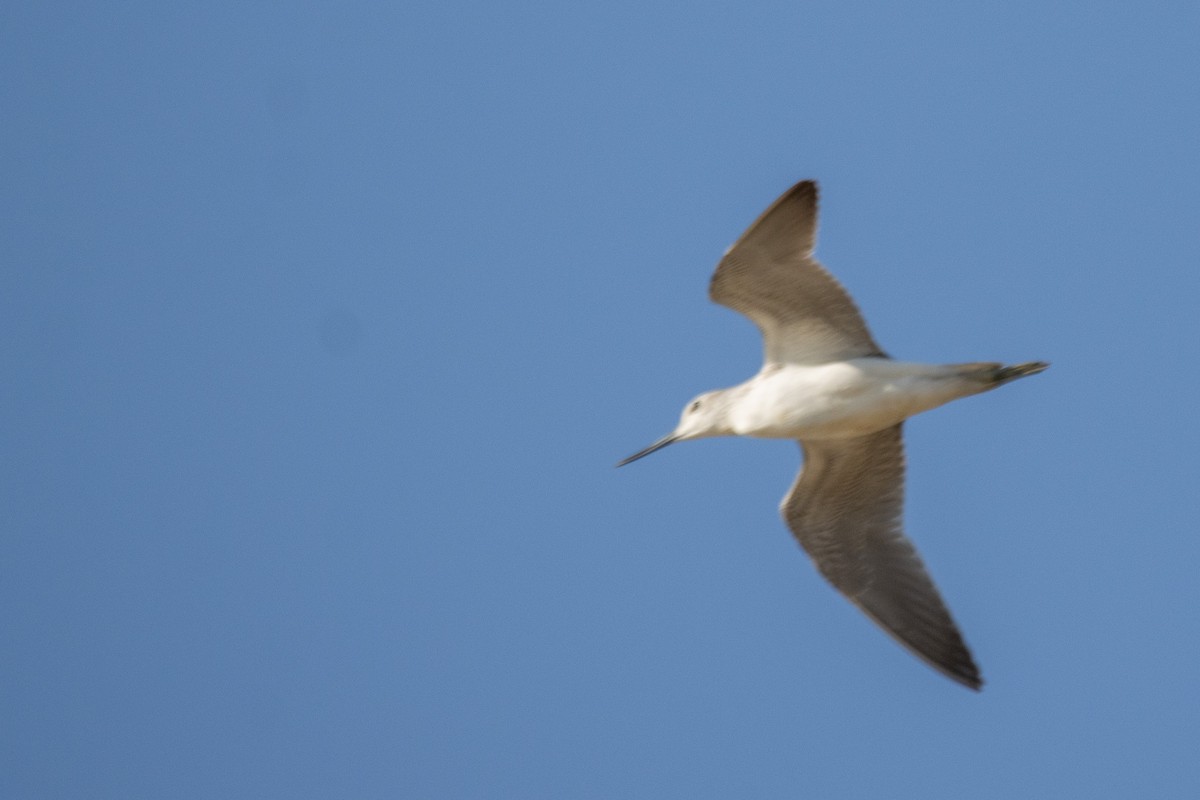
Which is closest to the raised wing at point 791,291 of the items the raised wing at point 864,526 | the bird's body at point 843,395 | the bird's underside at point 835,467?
the bird's underside at point 835,467

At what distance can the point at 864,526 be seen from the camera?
15.5 meters

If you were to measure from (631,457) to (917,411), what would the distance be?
2947mm

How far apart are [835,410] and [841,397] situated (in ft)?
0.41

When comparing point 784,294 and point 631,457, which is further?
point 631,457

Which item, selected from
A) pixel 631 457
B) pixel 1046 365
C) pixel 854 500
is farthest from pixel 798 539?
pixel 1046 365

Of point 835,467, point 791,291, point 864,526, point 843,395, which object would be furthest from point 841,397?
point 864,526

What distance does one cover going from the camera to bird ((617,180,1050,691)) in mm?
14016

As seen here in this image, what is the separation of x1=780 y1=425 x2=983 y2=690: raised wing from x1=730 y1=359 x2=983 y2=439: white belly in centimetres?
51

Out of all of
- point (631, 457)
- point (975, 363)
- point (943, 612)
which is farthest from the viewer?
point (631, 457)

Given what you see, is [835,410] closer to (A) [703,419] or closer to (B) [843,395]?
(B) [843,395]

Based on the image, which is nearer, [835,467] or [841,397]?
[841,397]

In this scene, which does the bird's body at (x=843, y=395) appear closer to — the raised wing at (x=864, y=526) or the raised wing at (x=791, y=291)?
the raised wing at (x=791, y=291)

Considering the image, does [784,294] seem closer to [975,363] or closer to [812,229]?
[812,229]

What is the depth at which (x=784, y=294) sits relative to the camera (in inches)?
568
